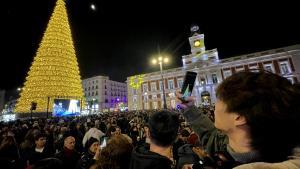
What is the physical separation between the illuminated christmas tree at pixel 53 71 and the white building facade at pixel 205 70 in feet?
71.6

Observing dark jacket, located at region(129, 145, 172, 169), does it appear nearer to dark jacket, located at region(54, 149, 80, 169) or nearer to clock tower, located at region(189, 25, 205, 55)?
dark jacket, located at region(54, 149, 80, 169)

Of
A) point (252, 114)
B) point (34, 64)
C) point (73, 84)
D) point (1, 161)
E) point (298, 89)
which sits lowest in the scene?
point (1, 161)

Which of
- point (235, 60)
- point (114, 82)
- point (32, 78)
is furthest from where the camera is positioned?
point (114, 82)

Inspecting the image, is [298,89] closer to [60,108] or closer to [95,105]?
[60,108]

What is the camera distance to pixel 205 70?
44719 mm

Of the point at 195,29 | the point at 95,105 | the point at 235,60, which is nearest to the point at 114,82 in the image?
the point at 95,105

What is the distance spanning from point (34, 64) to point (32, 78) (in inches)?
76.5

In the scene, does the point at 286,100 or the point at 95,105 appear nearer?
the point at 286,100

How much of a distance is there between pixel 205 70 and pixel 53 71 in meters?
37.9

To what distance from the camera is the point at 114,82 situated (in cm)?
8425

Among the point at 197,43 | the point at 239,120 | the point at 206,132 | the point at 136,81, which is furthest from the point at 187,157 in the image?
the point at 136,81

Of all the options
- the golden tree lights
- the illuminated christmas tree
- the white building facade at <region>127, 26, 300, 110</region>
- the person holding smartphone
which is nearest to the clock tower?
the white building facade at <region>127, 26, 300, 110</region>

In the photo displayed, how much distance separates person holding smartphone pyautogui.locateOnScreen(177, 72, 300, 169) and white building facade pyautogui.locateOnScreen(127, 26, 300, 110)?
114ft

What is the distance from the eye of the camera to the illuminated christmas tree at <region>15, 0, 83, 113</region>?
19589 millimetres
